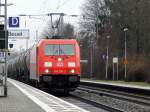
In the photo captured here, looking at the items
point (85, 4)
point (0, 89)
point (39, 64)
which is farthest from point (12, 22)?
point (85, 4)

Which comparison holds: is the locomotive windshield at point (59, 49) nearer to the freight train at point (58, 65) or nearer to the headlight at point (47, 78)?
the freight train at point (58, 65)

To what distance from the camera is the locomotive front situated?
3008 centimetres

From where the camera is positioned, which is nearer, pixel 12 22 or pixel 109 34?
pixel 12 22

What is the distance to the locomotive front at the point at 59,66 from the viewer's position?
98.7 ft

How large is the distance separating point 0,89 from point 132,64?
42600 millimetres

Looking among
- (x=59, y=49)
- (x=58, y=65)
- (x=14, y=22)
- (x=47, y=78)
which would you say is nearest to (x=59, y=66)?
(x=58, y=65)

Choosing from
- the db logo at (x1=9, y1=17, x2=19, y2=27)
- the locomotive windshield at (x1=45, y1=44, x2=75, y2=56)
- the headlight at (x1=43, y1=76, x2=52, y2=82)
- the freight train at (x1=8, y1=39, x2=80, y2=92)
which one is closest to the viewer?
the headlight at (x1=43, y1=76, x2=52, y2=82)

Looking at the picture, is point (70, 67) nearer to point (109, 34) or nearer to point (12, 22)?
point (12, 22)

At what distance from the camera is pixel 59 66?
30156 millimetres

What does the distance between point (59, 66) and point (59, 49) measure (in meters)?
1.29

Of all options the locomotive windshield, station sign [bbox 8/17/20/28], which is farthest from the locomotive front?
station sign [bbox 8/17/20/28]

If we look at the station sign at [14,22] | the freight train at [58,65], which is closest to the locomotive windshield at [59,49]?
the freight train at [58,65]

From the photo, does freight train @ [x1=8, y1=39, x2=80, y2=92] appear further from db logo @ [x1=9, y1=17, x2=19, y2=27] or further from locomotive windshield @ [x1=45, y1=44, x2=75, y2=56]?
db logo @ [x1=9, y1=17, x2=19, y2=27]

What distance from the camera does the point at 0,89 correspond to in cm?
2645
